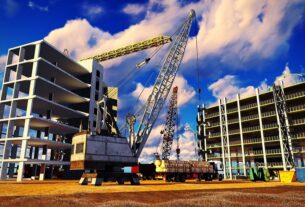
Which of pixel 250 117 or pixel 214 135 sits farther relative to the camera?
pixel 214 135

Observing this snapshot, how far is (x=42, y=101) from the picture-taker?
63.2 metres

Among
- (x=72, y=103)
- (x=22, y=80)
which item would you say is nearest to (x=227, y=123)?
(x=72, y=103)

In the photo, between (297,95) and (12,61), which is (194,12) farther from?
(12,61)

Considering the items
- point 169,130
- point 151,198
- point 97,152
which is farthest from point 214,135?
point 151,198

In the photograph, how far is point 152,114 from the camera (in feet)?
214

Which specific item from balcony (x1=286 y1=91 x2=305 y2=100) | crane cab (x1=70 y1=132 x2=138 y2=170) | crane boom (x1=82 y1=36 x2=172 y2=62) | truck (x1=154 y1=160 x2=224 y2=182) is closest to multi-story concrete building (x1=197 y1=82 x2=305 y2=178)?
balcony (x1=286 y1=91 x2=305 y2=100)

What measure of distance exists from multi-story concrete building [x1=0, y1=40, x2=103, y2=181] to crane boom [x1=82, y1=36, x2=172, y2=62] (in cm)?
917

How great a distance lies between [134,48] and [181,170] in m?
41.9

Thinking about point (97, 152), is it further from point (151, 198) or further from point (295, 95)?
point (295, 95)

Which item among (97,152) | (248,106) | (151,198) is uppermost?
(248,106)

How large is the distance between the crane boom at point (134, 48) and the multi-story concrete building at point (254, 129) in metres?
33.5

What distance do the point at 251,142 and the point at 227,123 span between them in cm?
1090

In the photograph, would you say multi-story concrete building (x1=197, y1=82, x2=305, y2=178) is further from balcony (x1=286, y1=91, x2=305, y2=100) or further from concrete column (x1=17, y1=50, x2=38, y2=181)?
concrete column (x1=17, y1=50, x2=38, y2=181)

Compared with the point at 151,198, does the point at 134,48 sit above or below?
above
